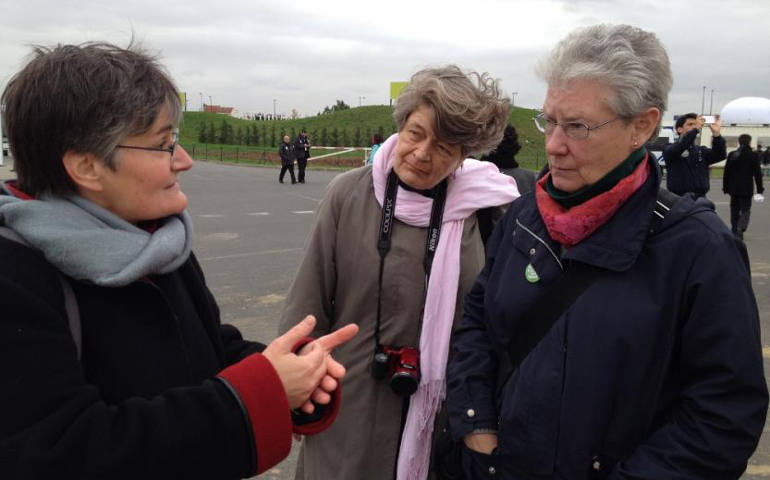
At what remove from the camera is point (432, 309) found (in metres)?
2.33

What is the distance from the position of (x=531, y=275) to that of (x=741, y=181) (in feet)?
33.7

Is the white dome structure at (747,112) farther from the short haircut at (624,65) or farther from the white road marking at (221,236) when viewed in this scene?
the short haircut at (624,65)

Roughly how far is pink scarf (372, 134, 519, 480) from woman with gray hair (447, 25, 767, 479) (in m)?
0.35

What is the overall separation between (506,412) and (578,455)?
0.23 meters

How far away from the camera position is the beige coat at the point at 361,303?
2369 millimetres

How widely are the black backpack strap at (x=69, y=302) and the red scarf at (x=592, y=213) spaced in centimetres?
129

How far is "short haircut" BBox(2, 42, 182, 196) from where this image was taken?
1329mm

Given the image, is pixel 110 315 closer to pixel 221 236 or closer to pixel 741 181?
pixel 221 236

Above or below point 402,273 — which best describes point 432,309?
below

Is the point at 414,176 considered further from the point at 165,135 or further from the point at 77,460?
the point at 77,460

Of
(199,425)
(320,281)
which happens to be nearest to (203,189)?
(320,281)

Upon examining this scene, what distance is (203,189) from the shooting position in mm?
18328

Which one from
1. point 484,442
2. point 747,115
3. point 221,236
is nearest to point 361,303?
point 484,442

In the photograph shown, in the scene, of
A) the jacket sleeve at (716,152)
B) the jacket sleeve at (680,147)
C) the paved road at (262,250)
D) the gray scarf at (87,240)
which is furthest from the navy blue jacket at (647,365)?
the jacket sleeve at (716,152)
